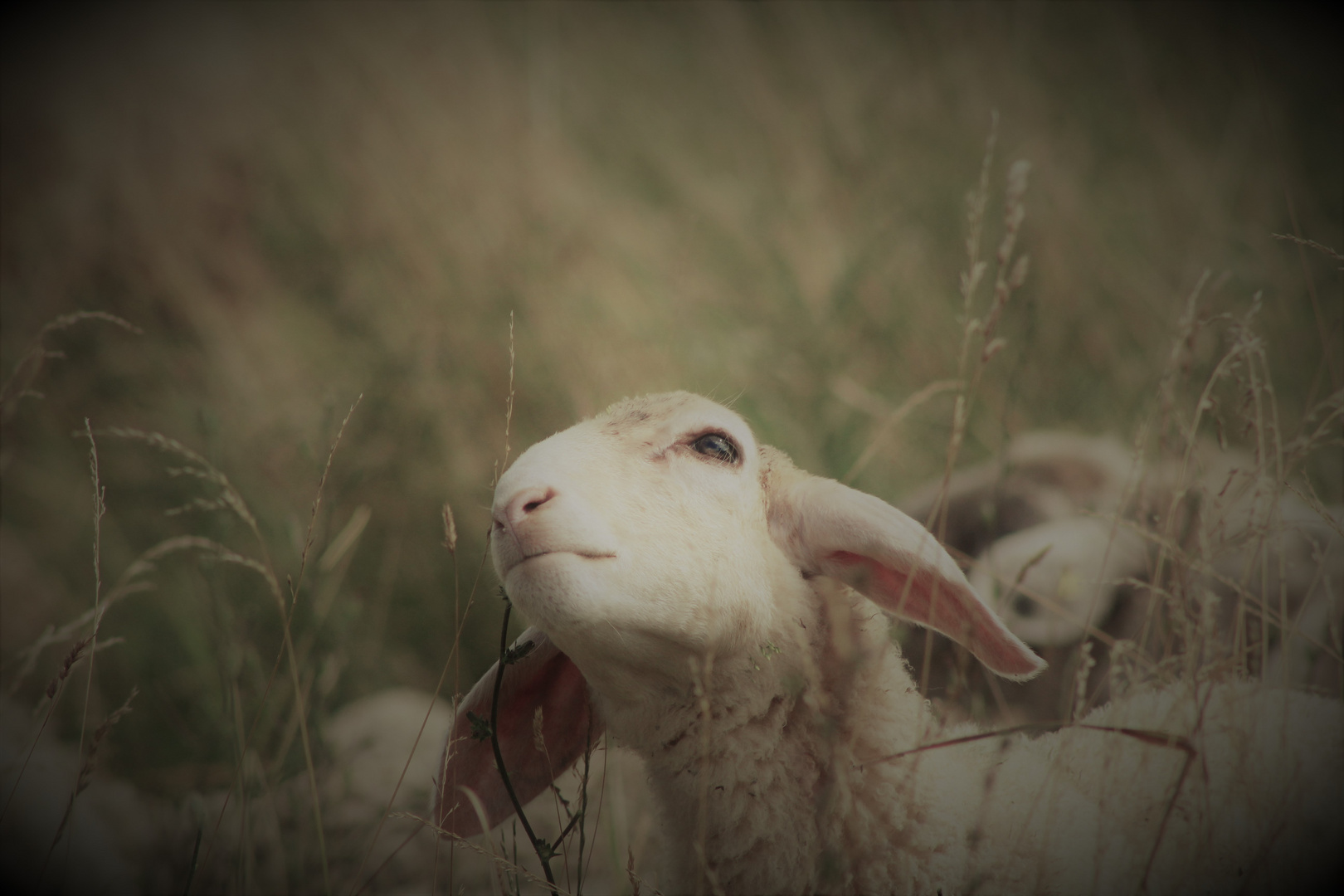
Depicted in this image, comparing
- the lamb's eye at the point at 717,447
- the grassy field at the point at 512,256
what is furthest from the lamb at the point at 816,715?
the grassy field at the point at 512,256

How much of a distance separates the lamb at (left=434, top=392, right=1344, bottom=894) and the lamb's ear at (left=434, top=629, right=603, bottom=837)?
6 cm

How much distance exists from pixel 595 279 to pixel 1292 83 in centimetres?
405

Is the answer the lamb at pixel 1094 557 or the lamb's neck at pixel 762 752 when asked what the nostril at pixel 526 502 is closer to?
the lamb's neck at pixel 762 752

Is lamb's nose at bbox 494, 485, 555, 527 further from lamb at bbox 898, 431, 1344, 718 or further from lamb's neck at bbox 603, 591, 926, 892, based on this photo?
lamb at bbox 898, 431, 1344, 718

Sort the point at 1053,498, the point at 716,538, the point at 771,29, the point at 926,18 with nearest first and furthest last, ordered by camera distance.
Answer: the point at 716,538, the point at 1053,498, the point at 926,18, the point at 771,29

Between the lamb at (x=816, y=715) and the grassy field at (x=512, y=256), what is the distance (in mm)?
1323

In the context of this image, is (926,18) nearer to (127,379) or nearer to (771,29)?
(771,29)

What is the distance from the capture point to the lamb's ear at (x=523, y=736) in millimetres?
2037

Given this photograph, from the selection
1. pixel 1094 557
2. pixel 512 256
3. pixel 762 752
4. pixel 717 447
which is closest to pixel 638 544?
pixel 717 447

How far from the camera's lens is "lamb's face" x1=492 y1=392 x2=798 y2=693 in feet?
5.22

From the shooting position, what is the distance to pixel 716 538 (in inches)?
70.6

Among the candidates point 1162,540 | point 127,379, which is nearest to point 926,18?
point 1162,540

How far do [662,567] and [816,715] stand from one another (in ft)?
1.54

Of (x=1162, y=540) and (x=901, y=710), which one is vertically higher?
(x=1162, y=540)
